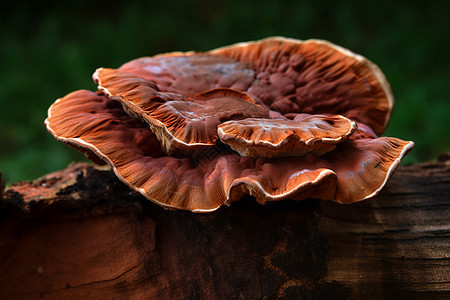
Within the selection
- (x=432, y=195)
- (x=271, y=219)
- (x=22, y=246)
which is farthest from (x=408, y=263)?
(x=22, y=246)

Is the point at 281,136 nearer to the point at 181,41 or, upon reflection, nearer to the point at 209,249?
the point at 209,249

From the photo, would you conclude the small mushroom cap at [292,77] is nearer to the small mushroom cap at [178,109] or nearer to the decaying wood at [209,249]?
the small mushroom cap at [178,109]

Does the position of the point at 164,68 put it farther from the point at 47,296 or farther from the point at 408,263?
the point at 408,263

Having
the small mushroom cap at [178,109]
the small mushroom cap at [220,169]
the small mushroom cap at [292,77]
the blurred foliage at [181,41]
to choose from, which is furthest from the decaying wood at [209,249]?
the blurred foliage at [181,41]

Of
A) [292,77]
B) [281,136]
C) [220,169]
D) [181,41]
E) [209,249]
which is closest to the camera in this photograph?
[281,136]

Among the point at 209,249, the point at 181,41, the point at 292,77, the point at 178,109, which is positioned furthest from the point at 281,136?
the point at 181,41

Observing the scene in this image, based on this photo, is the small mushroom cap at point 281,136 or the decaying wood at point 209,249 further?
the decaying wood at point 209,249
